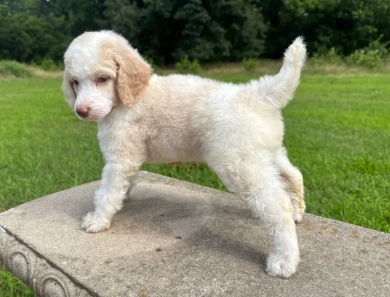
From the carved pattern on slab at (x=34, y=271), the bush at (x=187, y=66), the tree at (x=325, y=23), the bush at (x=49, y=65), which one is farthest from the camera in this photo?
the tree at (x=325, y=23)

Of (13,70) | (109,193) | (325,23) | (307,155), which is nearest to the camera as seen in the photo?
(109,193)

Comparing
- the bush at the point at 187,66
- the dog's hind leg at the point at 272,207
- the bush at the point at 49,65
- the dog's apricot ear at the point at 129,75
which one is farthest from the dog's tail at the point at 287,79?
the bush at the point at 49,65

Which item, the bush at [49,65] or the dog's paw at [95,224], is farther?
the bush at [49,65]

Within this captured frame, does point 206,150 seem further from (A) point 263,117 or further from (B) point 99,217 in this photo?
(B) point 99,217

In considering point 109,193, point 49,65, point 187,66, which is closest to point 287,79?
point 109,193

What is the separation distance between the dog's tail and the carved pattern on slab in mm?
1303

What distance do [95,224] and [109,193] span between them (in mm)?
212

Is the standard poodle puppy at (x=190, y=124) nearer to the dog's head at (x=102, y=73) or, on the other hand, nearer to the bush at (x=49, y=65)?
the dog's head at (x=102, y=73)

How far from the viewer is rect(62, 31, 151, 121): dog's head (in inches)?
80.2

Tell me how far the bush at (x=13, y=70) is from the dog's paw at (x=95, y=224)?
44.6ft

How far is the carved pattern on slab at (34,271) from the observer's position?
1.90m

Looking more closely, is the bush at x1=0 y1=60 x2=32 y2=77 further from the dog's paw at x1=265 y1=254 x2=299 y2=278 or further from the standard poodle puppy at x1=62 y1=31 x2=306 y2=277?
the dog's paw at x1=265 y1=254 x2=299 y2=278

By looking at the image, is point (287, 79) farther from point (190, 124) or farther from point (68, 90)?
point (68, 90)

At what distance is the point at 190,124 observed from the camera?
2.09 metres
